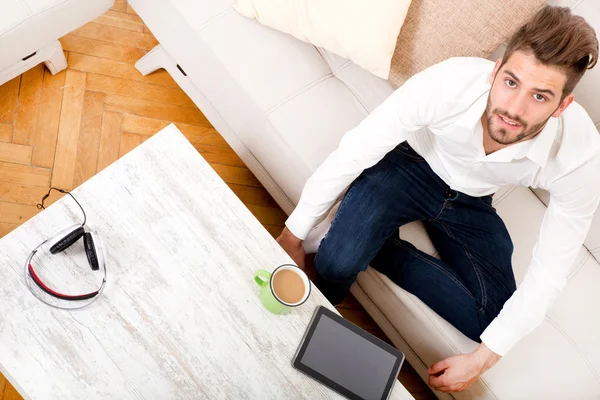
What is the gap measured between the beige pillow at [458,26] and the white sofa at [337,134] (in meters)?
0.14

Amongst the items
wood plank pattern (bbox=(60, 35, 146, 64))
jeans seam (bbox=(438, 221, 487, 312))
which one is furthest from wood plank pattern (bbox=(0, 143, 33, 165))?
jeans seam (bbox=(438, 221, 487, 312))

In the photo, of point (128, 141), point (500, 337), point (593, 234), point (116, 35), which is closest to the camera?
point (500, 337)

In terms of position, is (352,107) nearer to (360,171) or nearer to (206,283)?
(360,171)

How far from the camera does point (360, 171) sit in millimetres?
1414

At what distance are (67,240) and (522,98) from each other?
1.02 meters

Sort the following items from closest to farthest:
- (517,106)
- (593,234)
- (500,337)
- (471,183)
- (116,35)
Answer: (517,106) → (500,337) → (471,183) → (593,234) → (116,35)

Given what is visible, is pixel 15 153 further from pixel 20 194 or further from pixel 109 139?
pixel 109 139

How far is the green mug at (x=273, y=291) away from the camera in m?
1.18

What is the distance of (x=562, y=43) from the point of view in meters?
1.20

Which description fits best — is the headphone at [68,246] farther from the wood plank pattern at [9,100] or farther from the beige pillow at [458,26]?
the beige pillow at [458,26]

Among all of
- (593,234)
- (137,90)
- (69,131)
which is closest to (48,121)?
(69,131)

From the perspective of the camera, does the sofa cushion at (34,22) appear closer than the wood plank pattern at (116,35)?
Yes

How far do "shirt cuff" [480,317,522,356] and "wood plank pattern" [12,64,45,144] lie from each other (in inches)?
57.8

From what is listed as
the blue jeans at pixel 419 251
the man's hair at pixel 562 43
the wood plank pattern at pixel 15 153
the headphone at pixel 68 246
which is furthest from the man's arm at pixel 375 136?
the wood plank pattern at pixel 15 153
